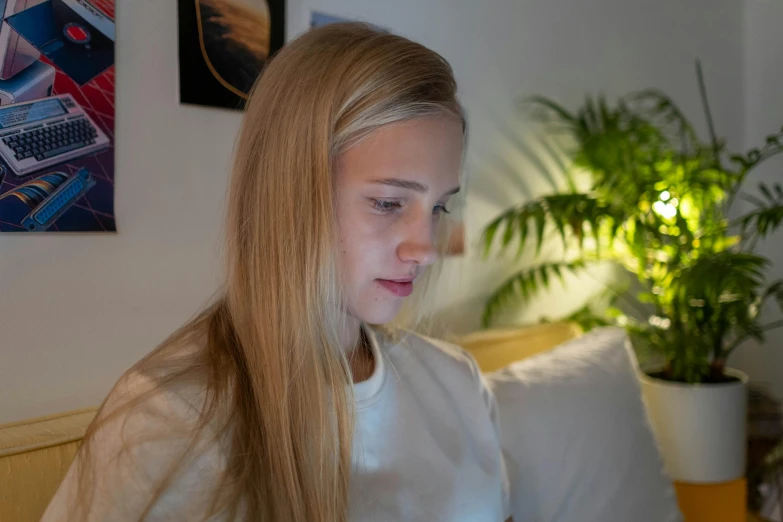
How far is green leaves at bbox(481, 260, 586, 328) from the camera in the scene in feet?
5.06

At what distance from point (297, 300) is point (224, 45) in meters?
0.59

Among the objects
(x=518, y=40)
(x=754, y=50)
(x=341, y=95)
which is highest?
(x=754, y=50)

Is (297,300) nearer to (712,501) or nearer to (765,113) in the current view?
(712,501)

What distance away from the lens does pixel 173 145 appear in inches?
41.3

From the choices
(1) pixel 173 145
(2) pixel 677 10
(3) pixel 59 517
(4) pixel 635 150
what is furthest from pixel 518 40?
(3) pixel 59 517

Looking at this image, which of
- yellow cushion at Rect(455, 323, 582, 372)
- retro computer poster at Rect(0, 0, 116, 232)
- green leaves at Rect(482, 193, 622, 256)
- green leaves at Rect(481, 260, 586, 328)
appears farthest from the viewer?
green leaves at Rect(481, 260, 586, 328)

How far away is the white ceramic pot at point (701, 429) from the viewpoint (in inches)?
57.0

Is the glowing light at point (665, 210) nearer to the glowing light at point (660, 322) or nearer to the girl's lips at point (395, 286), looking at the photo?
the glowing light at point (660, 322)

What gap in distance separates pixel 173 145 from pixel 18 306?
34cm

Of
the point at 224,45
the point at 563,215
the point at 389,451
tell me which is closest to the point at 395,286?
the point at 389,451

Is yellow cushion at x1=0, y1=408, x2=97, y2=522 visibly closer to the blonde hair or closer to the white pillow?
the blonde hair

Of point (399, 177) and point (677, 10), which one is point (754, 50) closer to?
point (677, 10)

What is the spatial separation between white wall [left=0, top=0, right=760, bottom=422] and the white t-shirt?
12.4 inches

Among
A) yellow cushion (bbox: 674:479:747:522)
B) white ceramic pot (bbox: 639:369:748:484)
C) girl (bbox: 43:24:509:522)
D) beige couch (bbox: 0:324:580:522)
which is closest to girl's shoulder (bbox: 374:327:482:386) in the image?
girl (bbox: 43:24:509:522)
